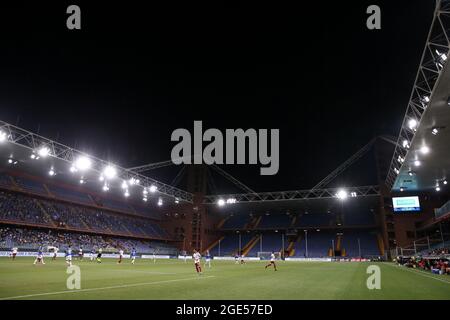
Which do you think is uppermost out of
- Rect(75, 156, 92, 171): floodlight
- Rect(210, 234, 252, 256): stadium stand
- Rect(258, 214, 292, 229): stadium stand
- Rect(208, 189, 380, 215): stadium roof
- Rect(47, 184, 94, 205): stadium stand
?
Rect(75, 156, 92, 171): floodlight

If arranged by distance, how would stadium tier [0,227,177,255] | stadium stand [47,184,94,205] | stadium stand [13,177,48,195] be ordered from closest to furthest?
1. stadium tier [0,227,177,255]
2. stadium stand [13,177,48,195]
3. stadium stand [47,184,94,205]

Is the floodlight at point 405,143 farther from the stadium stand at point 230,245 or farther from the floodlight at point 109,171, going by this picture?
the stadium stand at point 230,245

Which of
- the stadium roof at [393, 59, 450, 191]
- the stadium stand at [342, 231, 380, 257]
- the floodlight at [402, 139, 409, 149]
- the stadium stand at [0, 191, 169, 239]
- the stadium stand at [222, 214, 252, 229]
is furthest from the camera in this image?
the stadium stand at [222, 214, 252, 229]

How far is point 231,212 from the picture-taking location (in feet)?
290

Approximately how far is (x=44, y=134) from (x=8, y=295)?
3163 centimetres

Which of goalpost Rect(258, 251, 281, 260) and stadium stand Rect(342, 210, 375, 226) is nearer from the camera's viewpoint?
goalpost Rect(258, 251, 281, 260)

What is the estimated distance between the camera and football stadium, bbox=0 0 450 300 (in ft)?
84.3

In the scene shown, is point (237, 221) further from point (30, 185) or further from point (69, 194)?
point (30, 185)

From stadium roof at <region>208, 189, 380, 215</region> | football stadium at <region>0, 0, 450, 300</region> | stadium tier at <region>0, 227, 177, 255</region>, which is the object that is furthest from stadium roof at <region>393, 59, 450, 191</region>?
stadium tier at <region>0, 227, 177, 255</region>

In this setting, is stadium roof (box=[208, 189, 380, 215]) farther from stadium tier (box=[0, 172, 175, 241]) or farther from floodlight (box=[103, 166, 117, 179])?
floodlight (box=[103, 166, 117, 179])

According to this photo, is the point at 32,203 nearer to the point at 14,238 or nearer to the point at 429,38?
the point at 14,238

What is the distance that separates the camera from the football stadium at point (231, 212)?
84.3 ft

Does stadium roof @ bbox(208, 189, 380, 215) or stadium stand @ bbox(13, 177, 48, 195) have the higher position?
stadium stand @ bbox(13, 177, 48, 195)

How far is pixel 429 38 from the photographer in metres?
18.8
